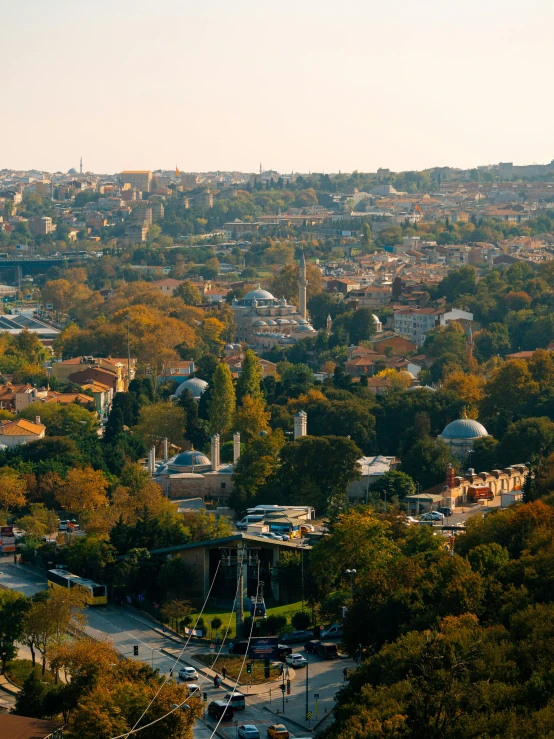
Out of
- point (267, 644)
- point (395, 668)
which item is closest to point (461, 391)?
point (267, 644)

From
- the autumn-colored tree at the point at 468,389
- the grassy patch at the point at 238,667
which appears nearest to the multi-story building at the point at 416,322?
the autumn-colored tree at the point at 468,389

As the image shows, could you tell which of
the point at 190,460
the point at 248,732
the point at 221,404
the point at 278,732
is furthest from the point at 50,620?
the point at 221,404

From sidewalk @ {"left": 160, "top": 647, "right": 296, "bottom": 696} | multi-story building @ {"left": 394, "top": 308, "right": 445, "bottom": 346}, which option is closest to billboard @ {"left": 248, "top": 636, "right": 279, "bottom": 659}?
sidewalk @ {"left": 160, "top": 647, "right": 296, "bottom": 696}

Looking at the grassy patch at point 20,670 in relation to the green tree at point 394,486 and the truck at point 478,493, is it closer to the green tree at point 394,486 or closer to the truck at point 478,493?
the green tree at point 394,486

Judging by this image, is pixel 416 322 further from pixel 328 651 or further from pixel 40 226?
pixel 40 226

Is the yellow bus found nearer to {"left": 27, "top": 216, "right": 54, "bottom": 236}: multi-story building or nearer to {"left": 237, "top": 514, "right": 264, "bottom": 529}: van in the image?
{"left": 237, "top": 514, "right": 264, "bottom": 529}: van

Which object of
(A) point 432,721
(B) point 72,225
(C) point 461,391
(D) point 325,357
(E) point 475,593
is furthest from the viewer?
(B) point 72,225

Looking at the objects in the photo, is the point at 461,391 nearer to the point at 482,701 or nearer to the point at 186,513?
the point at 186,513
